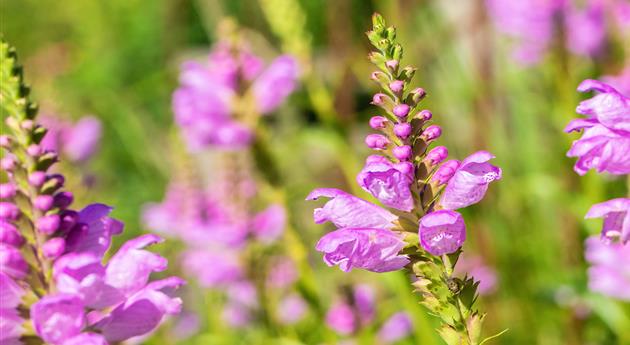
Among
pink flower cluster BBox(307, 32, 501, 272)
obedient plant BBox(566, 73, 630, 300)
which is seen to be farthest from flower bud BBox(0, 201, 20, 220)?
obedient plant BBox(566, 73, 630, 300)

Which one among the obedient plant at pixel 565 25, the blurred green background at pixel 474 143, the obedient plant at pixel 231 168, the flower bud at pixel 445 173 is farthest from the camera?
the obedient plant at pixel 565 25

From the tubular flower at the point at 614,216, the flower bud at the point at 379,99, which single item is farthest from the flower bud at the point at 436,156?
the tubular flower at the point at 614,216

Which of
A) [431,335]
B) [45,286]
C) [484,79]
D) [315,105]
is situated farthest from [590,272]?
[45,286]

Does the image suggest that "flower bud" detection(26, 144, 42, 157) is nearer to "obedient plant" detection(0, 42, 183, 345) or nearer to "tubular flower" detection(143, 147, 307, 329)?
"obedient plant" detection(0, 42, 183, 345)

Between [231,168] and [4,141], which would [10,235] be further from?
[231,168]

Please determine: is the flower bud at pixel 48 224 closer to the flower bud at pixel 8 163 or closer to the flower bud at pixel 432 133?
the flower bud at pixel 8 163

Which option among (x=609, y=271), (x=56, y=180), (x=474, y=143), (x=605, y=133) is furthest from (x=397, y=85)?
(x=474, y=143)
